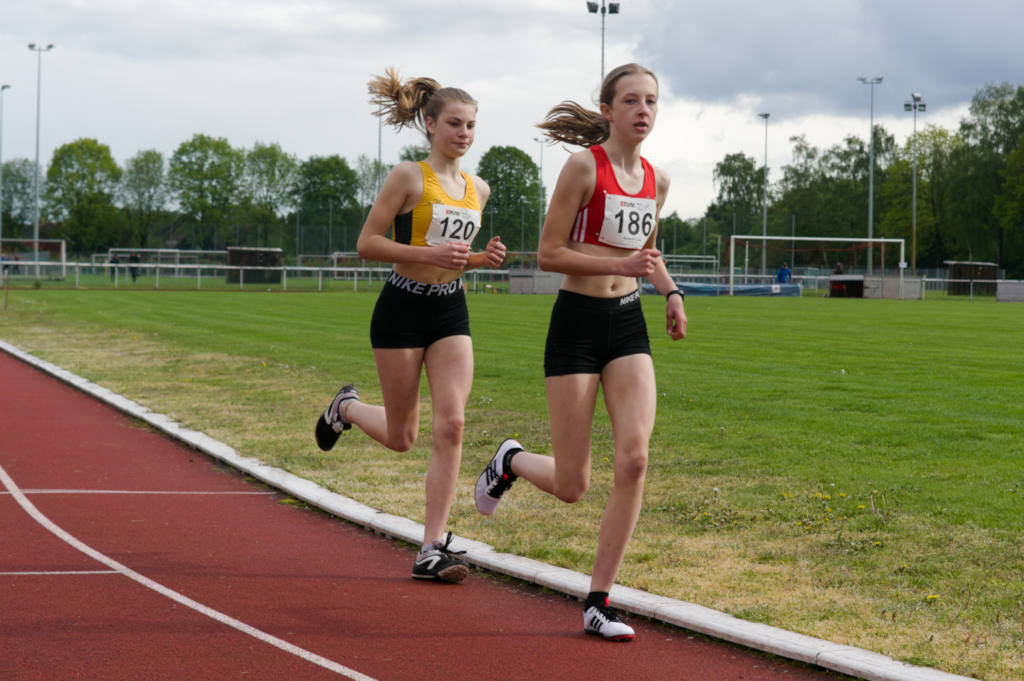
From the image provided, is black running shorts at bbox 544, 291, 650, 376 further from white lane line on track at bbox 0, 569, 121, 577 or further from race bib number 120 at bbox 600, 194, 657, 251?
white lane line on track at bbox 0, 569, 121, 577

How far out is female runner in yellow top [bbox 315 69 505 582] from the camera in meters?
5.95

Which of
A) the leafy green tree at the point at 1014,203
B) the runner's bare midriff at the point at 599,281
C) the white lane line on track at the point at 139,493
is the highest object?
the leafy green tree at the point at 1014,203

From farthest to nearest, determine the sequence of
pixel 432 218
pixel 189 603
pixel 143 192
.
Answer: pixel 143 192 → pixel 432 218 → pixel 189 603

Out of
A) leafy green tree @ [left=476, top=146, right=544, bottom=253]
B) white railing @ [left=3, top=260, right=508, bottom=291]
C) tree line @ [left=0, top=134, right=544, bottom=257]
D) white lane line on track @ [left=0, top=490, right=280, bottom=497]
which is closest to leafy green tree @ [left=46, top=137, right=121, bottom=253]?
tree line @ [left=0, top=134, right=544, bottom=257]

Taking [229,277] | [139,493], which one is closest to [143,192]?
[229,277]

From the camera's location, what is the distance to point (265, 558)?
651 centimetres

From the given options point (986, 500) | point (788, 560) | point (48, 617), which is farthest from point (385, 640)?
point (986, 500)

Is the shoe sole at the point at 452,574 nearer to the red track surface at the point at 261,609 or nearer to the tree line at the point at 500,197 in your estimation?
the red track surface at the point at 261,609

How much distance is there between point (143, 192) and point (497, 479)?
359 ft

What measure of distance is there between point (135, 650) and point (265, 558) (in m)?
1.73

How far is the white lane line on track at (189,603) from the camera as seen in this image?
183 inches

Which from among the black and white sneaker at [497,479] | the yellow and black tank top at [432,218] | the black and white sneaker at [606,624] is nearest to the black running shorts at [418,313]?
the yellow and black tank top at [432,218]

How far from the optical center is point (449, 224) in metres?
6.04

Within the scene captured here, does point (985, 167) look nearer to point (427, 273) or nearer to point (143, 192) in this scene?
point (143, 192)
